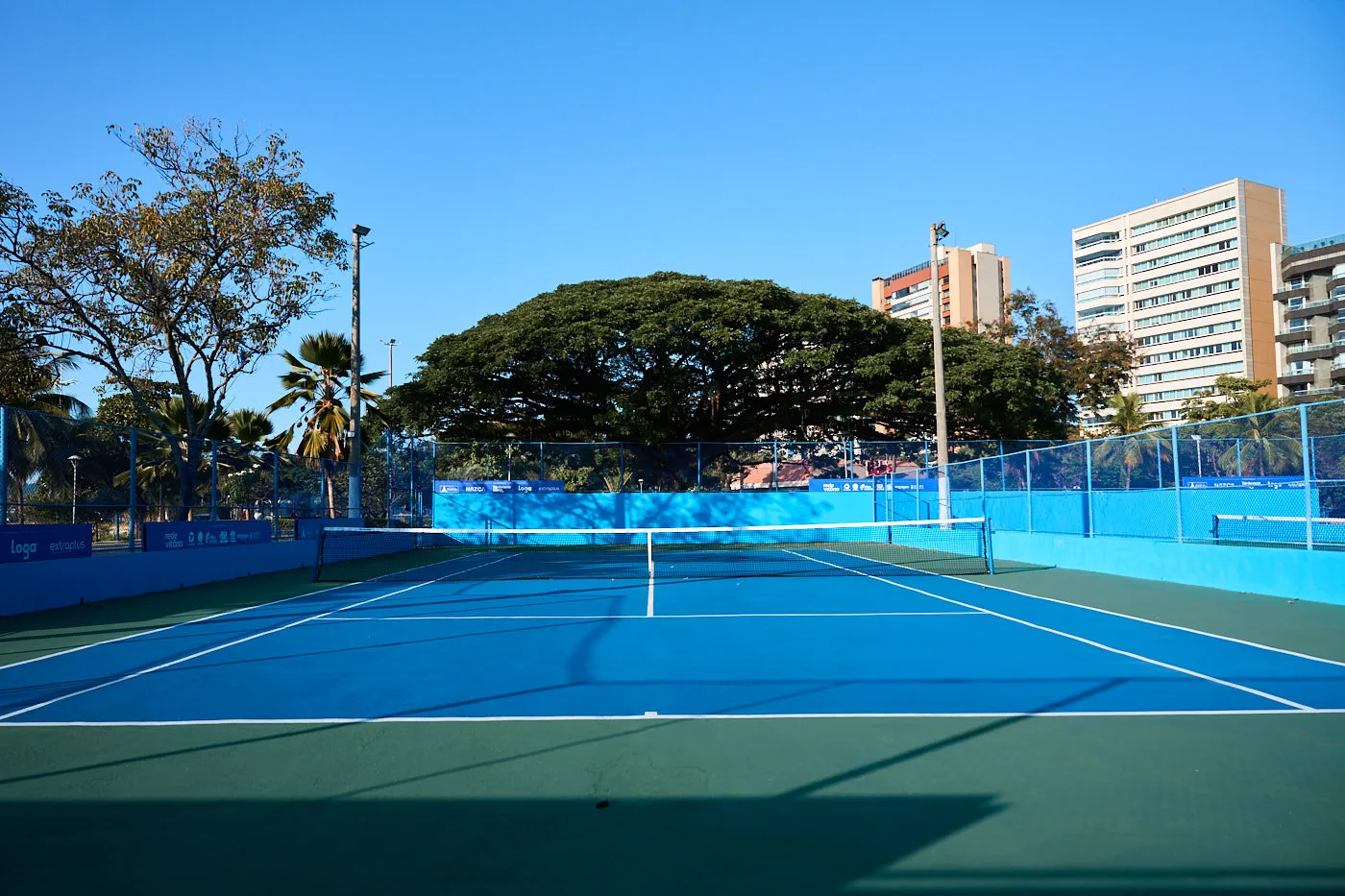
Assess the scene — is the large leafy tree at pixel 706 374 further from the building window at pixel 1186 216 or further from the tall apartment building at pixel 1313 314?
the building window at pixel 1186 216

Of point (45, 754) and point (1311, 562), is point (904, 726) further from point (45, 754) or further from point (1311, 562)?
point (1311, 562)

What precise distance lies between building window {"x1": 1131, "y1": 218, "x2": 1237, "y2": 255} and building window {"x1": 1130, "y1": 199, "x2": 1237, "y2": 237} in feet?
3.95

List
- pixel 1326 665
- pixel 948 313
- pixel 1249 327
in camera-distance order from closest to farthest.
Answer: pixel 1326 665
pixel 1249 327
pixel 948 313

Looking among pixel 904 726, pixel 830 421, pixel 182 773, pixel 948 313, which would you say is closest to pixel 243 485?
pixel 182 773

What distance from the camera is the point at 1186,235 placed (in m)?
100

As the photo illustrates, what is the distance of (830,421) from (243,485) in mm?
23440

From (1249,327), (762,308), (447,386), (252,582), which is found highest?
(1249,327)

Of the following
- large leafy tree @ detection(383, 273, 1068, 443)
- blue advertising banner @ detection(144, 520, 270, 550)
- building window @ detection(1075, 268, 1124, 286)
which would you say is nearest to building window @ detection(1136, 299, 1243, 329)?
building window @ detection(1075, 268, 1124, 286)

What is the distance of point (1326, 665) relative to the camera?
841 centimetres

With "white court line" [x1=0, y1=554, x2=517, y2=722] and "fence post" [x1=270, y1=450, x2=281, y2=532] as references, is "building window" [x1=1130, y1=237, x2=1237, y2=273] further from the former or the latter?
"white court line" [x1=0, y1=554, x2=517, y2=722]

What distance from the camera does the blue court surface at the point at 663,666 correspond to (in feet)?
23.9

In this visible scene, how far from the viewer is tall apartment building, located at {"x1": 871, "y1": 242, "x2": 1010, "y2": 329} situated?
107 m

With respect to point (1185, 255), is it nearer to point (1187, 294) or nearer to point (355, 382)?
point (1187, 294)

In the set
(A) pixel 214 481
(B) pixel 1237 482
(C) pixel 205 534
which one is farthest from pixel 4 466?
(B) pixel 1237 482
